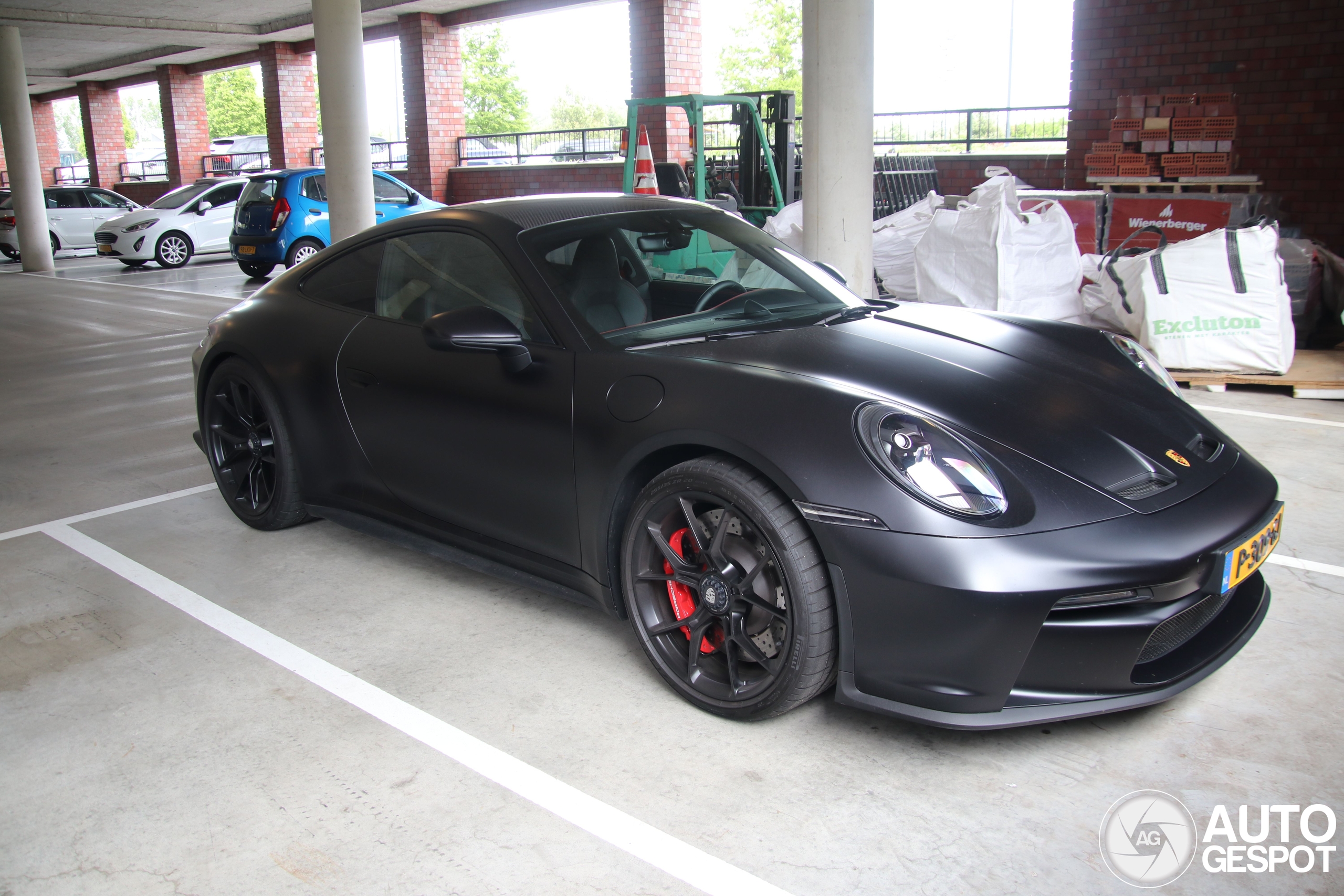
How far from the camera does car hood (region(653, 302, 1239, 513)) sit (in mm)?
2312

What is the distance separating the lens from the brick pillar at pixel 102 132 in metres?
30.7

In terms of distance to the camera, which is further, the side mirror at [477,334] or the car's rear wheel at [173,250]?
the car's rear wheel at [173,250]

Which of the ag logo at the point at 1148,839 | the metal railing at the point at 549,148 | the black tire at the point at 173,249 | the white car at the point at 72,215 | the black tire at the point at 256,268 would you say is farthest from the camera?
the metal railing at the point at 549,148

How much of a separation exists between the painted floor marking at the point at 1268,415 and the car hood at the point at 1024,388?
287cm

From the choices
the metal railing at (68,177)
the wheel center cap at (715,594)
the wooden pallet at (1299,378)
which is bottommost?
the wooden pallet at (1299,378)

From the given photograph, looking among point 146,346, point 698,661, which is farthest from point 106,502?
point 146,346

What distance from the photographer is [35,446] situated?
562 centimetres

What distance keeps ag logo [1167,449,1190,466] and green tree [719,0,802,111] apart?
132 feet

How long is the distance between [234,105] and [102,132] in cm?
3560

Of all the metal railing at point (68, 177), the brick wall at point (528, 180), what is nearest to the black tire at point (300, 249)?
the brick wall at point (528, 180)

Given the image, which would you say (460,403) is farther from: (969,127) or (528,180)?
(528,180)

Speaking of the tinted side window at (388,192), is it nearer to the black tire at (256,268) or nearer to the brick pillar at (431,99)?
the black tire at (256,268)

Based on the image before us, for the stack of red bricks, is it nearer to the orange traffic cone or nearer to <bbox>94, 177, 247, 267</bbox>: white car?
the orange traffic cone

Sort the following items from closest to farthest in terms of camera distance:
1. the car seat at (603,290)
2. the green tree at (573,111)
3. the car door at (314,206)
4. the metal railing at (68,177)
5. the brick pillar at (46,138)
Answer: the car seat at (603,290)
the car door at (314,206)
the brick pillar at (46,138)
the metal railing at (68,177)
the green tree at (573,111)
